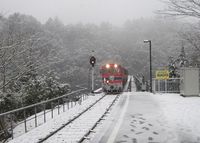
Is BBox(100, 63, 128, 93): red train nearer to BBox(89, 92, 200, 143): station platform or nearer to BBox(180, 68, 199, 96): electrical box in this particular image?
BBox(180, 68, 199, 96): electrical box

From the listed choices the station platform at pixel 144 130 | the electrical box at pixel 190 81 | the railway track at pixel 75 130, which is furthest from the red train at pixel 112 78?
the station platform at pixel 144 130

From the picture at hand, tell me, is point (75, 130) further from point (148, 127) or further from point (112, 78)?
point (112, 78)

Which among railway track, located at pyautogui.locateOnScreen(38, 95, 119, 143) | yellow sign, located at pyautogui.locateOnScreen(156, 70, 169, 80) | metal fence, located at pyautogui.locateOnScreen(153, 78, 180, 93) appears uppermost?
yellow sign, located at pyautogui.locateOnScreen(156, 70, 169, 80)

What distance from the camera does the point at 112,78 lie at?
38.8 m

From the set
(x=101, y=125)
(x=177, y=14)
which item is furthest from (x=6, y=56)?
(x=177, y=14)

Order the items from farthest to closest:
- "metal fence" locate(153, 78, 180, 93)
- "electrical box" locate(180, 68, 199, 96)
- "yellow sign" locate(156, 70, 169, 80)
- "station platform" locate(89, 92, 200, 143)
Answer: "metal fence" locate(153, 78, 180, 93) < "yellow sign" locate(156, 70, 169, 80) < "electrical box" locate(180, 68, 199, 96) < "station platform" locate(89, 92, 200, 143)

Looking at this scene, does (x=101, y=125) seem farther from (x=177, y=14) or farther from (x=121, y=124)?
(x=177, y=14)

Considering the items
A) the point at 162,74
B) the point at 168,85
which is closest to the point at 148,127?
the point at 162,74

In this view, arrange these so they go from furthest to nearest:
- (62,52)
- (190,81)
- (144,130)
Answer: (62,52)
(190,81)
(144,130)

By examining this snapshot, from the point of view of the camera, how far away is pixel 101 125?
15.2 metres

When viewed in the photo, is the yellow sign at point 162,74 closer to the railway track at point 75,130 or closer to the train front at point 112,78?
the train front at point 112,78

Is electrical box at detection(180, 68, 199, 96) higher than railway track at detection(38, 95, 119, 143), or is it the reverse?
electrical box at detection(180, 68, 199, 96)

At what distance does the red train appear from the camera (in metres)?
37.8

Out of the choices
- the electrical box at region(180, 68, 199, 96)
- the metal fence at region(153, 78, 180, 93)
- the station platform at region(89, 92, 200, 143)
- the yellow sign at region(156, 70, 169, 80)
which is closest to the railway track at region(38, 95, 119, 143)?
the station platform at region(89, 92, 200, 143)
